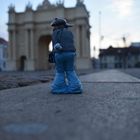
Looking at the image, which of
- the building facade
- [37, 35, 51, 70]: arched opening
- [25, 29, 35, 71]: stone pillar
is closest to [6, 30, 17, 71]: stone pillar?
the building facade

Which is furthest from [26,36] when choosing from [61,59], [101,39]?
[61,59]

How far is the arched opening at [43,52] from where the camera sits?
75256 mm

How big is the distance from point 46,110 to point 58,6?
229 feet

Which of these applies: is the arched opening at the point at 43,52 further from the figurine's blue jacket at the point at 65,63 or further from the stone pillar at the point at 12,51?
the figurine's blue jacket at the point at 65,63

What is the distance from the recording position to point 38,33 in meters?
75.1

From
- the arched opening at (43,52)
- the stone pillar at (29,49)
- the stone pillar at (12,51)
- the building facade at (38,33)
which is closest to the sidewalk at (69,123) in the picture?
the building facade at (38,33)

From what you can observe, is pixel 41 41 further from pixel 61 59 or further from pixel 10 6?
pixel 61 59

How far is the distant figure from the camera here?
7195 millimetres

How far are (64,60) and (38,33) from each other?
2709 inches

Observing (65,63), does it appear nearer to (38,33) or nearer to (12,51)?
(38,33)

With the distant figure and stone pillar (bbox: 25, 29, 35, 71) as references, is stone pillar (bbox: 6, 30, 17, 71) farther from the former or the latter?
the distant figure

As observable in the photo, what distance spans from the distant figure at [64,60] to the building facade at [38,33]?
2454 inches

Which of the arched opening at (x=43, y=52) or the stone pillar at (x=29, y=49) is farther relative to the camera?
the arched opening at (x=43, y=52)

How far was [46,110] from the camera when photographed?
4578mm
